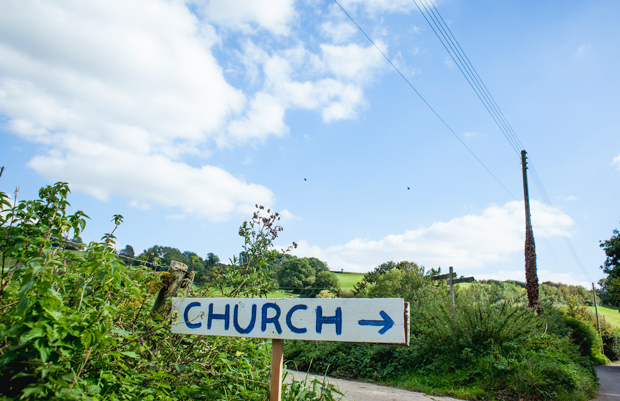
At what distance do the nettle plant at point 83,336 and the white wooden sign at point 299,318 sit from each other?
0.26 m

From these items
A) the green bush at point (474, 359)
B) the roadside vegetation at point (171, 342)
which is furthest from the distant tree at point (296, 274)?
the green bush at point (474, 359)

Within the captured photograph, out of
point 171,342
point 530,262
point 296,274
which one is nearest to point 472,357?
point 171,342

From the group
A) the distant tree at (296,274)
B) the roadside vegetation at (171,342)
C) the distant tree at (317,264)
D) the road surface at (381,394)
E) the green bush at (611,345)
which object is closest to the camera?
the roadside vegetation at (171,342)

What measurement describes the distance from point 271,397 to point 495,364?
6322 mm

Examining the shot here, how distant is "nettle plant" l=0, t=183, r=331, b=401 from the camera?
1690 millimetres

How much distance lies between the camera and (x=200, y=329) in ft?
9.48

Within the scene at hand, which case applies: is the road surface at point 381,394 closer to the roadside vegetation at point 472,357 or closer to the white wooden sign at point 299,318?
the roadside vegetation at point 472,357

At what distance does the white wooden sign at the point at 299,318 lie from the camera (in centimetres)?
252

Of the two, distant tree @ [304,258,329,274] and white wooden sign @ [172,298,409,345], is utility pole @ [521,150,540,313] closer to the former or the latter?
white wooden sign @ [172,298,409,345]

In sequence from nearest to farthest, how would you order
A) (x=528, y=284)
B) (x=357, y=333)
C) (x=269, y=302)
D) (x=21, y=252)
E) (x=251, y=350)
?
(x=21, y=252) < (x=357, y=333) < (x=269, y=302) < (x=251, y=350) < (x=528, y=284)

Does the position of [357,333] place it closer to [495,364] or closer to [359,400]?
[359,400]

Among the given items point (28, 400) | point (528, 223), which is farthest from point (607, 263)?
point (28, 400)

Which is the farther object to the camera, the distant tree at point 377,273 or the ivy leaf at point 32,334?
the distant tree at point 377,273

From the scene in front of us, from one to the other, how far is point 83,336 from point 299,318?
4.65ft
